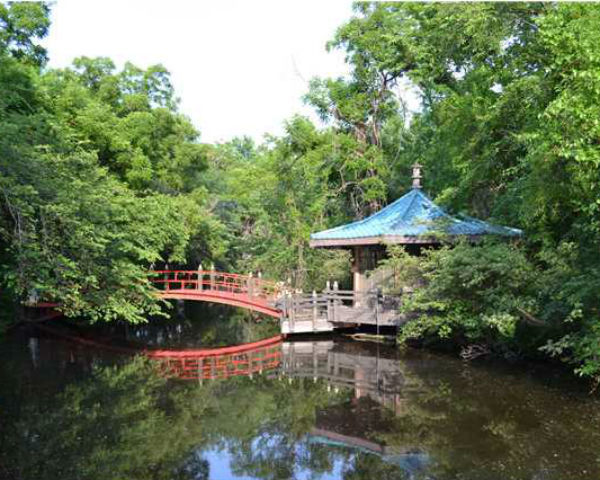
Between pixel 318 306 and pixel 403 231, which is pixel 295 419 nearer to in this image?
pixel 403 231

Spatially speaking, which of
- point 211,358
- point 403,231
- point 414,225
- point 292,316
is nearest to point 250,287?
point 292,316

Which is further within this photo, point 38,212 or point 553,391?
point 553,391

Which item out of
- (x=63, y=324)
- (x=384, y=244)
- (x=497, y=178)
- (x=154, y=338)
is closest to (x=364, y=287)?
(x=384, y=244)

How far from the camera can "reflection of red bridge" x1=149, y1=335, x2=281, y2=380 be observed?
1237 centimetres

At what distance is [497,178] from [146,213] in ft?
31.7

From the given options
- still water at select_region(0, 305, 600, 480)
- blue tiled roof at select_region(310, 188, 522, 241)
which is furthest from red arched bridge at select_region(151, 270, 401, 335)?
blue tiled roof at select_region(310, 188, 522, 241)

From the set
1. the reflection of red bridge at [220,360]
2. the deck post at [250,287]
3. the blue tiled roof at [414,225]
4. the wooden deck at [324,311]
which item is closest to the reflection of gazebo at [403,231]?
the blue tiled roof at [414,225]

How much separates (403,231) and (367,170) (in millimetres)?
7876

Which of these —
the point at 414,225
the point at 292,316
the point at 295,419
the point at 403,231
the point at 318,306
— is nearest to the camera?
the point at 295,419

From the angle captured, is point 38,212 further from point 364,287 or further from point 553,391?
point 364,287

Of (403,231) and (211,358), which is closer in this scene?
(403,231)

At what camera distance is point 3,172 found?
7.48 m

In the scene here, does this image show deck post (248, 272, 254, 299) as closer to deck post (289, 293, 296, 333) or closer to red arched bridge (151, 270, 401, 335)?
red arched bridge (151, 270, 401, 335)

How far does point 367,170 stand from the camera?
2152 cm
